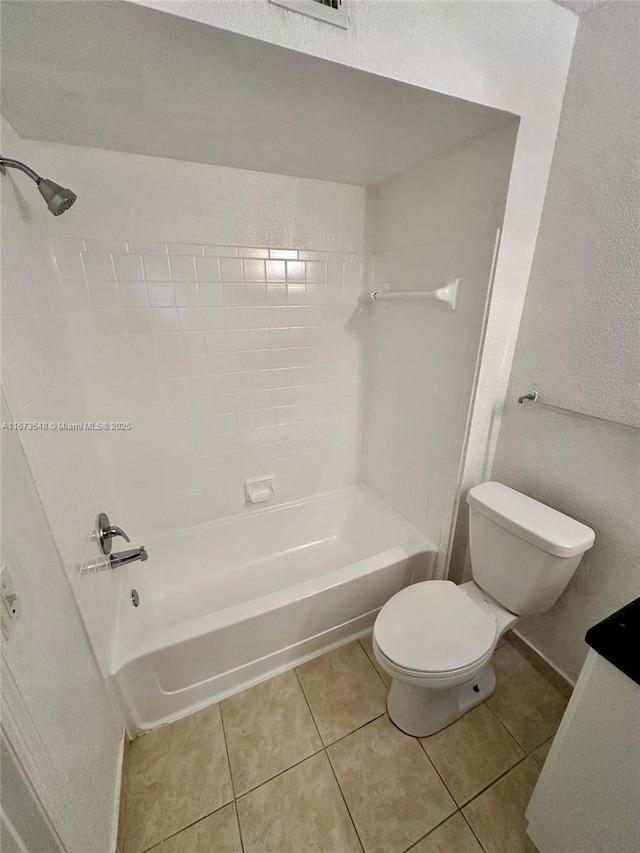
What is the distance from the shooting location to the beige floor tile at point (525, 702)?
1.24 m

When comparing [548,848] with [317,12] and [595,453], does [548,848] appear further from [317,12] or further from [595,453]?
[317,12]

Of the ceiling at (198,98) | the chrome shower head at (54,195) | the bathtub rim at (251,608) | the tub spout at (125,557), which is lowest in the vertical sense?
the bathtub rim at (251,608)

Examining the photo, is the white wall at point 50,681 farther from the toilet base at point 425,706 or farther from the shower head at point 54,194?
the toilet base at point 425,706

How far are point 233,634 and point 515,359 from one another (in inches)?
58.9

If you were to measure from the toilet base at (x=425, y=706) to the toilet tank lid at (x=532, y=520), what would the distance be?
2.00 feet

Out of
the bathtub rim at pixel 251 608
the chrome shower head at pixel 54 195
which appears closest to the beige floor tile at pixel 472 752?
the bathtub rim at pixel 251 608

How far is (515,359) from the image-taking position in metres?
1.30

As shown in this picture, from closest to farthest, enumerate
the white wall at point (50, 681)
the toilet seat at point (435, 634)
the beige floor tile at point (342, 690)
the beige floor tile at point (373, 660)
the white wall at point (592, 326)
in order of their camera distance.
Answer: the white wall at point (50, 681)
the white wall at point (592, 326)
the toilet seat at point (435, 634)
the beige floor tile at point (342, 690)
the beige floor tile at point (373, 660)

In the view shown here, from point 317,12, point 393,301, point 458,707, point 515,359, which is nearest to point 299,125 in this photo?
point 317,12

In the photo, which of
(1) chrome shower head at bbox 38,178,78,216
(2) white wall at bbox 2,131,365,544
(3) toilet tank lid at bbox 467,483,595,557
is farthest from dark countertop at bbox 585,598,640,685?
(1) chrome shower head at bbox 38,178,78,216

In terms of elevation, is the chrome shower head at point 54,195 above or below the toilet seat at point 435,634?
above

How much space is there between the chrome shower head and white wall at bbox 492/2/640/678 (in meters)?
1.46

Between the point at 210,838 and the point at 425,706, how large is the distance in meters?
0.76

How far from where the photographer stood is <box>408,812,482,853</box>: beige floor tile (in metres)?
0.97
